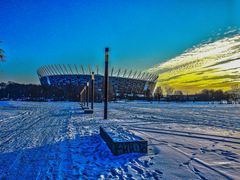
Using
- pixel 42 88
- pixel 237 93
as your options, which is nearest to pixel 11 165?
pixel 42 88

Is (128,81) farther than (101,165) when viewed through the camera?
Yes

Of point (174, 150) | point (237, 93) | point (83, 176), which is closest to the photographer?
point (83, 176)

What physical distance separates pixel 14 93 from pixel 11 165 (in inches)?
4033

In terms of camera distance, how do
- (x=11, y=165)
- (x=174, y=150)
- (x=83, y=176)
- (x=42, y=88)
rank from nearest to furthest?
(x=83, y=176)
(x=11, y=165)
(x=174, y=150)
(x=42, y=88)

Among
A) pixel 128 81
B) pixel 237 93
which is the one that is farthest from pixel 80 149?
pixel 237 93

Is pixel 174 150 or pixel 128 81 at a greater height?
pixel 128 81

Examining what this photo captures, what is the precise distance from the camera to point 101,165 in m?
4.57

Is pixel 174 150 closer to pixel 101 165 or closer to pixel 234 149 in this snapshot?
pixel 234 149

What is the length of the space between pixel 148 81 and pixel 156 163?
119025 mm

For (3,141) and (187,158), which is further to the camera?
(3,141)

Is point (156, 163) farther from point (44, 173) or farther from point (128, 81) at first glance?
point (128, 81)

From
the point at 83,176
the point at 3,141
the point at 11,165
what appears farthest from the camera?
the point at 3,141

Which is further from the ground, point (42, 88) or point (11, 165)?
point (42, 88)

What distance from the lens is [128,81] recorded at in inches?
4537
